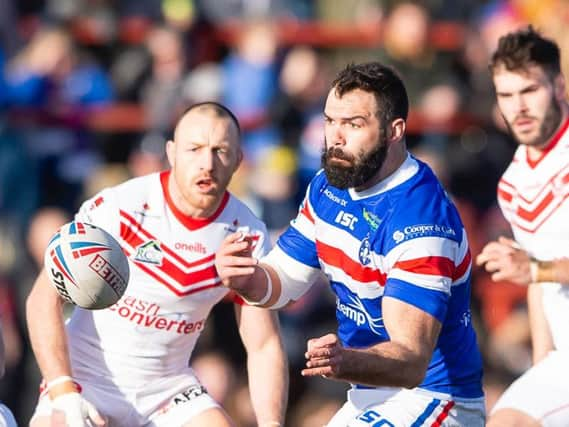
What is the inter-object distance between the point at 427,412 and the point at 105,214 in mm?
2203

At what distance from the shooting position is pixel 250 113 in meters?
13.2

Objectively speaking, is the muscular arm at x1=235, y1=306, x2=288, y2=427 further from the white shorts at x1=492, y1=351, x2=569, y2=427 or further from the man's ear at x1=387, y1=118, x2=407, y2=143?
the man's ear at x1=387, y1=118, x2=407, y2=143

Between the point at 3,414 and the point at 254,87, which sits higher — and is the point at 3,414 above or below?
below

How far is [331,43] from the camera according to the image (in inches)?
562

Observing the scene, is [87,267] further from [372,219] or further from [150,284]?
[372,219]

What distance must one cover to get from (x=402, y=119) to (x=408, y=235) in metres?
0.66

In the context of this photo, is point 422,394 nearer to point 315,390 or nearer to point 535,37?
point 535,37

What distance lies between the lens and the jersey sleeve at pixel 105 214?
311 inches

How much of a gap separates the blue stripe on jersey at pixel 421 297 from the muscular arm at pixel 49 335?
81.0 inches

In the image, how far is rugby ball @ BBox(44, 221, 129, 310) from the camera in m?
7.23

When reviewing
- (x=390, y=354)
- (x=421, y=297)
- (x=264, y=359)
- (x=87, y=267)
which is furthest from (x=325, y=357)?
(x=264, y=359)

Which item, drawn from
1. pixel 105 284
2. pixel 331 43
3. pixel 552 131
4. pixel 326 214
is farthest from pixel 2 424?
pixel 331 43

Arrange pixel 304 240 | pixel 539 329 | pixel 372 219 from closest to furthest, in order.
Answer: pixel 372 219, pixel 304 240, pixel 539 329

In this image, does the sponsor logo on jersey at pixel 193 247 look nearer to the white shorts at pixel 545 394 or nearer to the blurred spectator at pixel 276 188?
the white shorts at pixel 545 394
